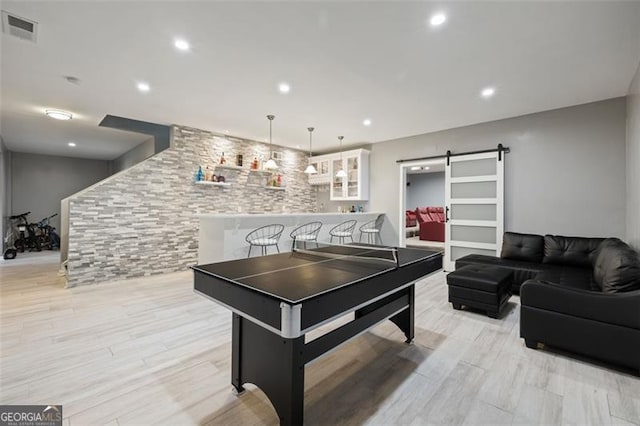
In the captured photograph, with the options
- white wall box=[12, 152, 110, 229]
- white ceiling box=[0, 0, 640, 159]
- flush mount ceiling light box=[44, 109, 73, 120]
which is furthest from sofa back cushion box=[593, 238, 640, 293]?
white wall box=[12, 152, 110, 229]

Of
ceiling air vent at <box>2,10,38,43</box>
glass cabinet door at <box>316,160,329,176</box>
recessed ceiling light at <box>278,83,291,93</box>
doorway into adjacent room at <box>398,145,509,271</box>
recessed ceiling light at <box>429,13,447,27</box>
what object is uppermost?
recessed ceiling light at <box>278,83,291,93</box>

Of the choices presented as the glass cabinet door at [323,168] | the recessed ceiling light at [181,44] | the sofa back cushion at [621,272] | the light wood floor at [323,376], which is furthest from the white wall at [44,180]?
the sofa back cushion at [621,272]

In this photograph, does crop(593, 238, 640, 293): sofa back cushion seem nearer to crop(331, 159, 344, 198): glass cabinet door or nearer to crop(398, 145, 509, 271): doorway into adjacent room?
crop(398, 145, 509, 271): doorway into adjacent room

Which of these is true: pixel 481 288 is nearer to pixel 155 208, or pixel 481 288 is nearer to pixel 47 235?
pixel 155 208

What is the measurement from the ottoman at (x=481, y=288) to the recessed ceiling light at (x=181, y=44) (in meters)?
3.94

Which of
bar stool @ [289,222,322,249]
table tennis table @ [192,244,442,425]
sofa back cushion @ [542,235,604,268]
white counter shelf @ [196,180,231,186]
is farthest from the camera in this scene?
white counter shelf @ [196,180,231,186]

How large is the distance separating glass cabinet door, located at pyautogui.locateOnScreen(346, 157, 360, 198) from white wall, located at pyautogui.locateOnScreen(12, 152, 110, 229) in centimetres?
908

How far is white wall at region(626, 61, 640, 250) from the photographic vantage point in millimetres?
3117

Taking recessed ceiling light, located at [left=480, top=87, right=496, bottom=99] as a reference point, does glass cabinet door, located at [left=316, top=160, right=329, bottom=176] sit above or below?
below

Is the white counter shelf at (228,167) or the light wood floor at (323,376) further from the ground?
the white counter shelf at (228,167)

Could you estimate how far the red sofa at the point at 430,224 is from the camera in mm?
9586

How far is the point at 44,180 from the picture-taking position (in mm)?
8836

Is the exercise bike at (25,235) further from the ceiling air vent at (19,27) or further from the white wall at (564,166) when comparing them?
the white wall at (564,166)

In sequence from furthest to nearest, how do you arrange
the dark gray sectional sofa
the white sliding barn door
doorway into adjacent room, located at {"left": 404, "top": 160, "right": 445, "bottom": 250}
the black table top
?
doorway into adjacent room, located at {"left": 404, "top": 160, "right": 445, "bottom": 250} < the white sliding barn door < the dark gray sectional sofa < the black table top
